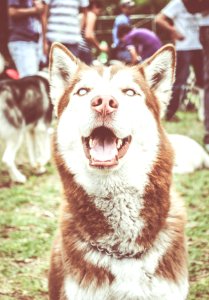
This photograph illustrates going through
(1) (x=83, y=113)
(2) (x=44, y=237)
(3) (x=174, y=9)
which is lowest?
(2) (x=44, y=237)

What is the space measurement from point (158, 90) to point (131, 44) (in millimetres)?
7434

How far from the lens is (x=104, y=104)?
2.68 metres

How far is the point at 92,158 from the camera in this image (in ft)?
9.17

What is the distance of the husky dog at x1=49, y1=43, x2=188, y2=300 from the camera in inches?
106

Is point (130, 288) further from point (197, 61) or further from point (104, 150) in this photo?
point (197, 61)

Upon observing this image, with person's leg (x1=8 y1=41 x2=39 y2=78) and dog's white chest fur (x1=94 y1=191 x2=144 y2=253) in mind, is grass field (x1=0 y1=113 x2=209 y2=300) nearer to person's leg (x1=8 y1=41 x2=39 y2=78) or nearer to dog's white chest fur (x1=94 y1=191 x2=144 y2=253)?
dog's white chest fur (x1=94 y1=191 x2=144 y2=253)

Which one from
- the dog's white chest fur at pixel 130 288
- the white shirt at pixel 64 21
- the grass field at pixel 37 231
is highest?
the white shirt at pixel 64 21

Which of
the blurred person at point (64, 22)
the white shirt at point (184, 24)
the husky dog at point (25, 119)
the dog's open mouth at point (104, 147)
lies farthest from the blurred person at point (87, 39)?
the dog's open mouth at point (104, 147)

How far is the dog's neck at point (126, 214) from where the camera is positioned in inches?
110

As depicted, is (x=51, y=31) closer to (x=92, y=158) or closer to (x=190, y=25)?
(x=190, y=25)

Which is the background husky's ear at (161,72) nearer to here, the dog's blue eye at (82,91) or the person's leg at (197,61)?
the dog's blue eye at (82,91)

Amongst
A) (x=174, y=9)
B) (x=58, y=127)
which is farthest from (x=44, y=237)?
(x=174, y=9)

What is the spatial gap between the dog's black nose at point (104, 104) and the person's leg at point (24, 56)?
4.41 m

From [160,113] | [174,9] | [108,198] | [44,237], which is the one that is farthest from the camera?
[174,9]
